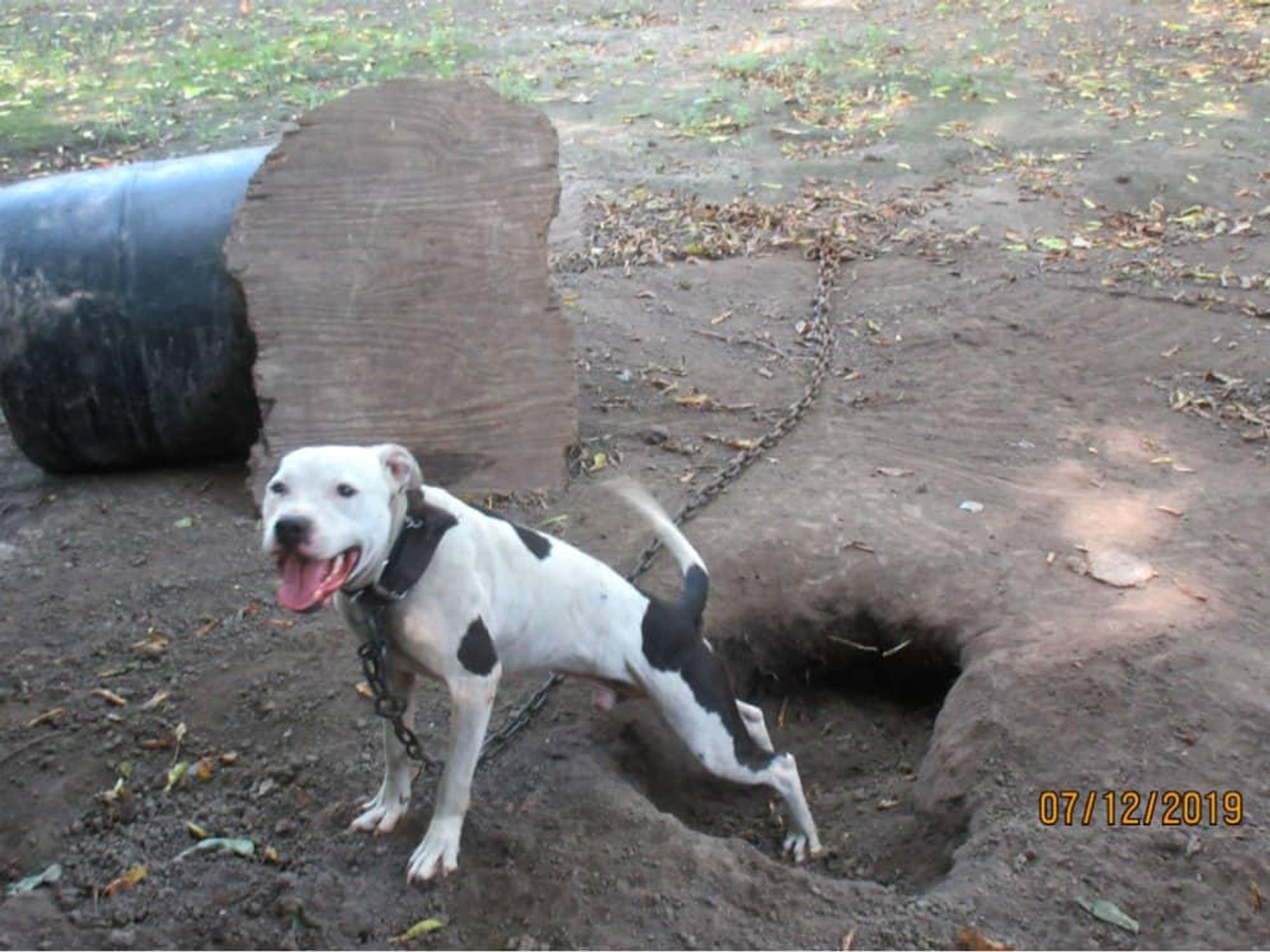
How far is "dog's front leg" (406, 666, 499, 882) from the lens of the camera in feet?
10.2

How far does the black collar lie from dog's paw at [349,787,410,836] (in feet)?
2.36

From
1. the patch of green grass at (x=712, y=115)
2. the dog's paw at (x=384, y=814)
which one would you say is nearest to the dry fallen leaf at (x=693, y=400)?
the dog's paw at (x=384, y=814)

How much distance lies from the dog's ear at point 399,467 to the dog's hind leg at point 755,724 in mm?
1395

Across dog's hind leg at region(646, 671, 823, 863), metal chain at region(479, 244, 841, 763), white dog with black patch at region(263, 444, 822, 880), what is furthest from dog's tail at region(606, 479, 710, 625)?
metal chain at region(479, 244, 841, 763)

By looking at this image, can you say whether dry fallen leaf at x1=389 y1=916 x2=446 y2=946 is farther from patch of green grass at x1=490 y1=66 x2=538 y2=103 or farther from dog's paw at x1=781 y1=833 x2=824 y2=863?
patch of green grass at x1=490 y1=66 x2=538 y2=103

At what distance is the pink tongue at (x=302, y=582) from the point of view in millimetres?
2709

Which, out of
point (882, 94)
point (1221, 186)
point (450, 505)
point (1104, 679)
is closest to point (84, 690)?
point (450, 505)

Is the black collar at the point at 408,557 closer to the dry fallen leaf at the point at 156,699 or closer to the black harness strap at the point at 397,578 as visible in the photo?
the black harness strap at the point at 397,578

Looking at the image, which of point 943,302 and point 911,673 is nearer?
point 911,673

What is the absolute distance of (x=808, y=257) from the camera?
743 centimetres

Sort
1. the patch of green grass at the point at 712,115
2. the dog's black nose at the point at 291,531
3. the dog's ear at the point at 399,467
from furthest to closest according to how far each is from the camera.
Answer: the patch of green grass at the point at 712,115
the dog's ear at the point at 399,467
the dog's black nose at the point at 291,531

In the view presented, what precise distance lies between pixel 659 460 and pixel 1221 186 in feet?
16.7

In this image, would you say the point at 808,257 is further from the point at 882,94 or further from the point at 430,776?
the point at 430,776

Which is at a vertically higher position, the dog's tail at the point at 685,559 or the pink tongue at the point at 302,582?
the pink tongue at the point at 302,582
